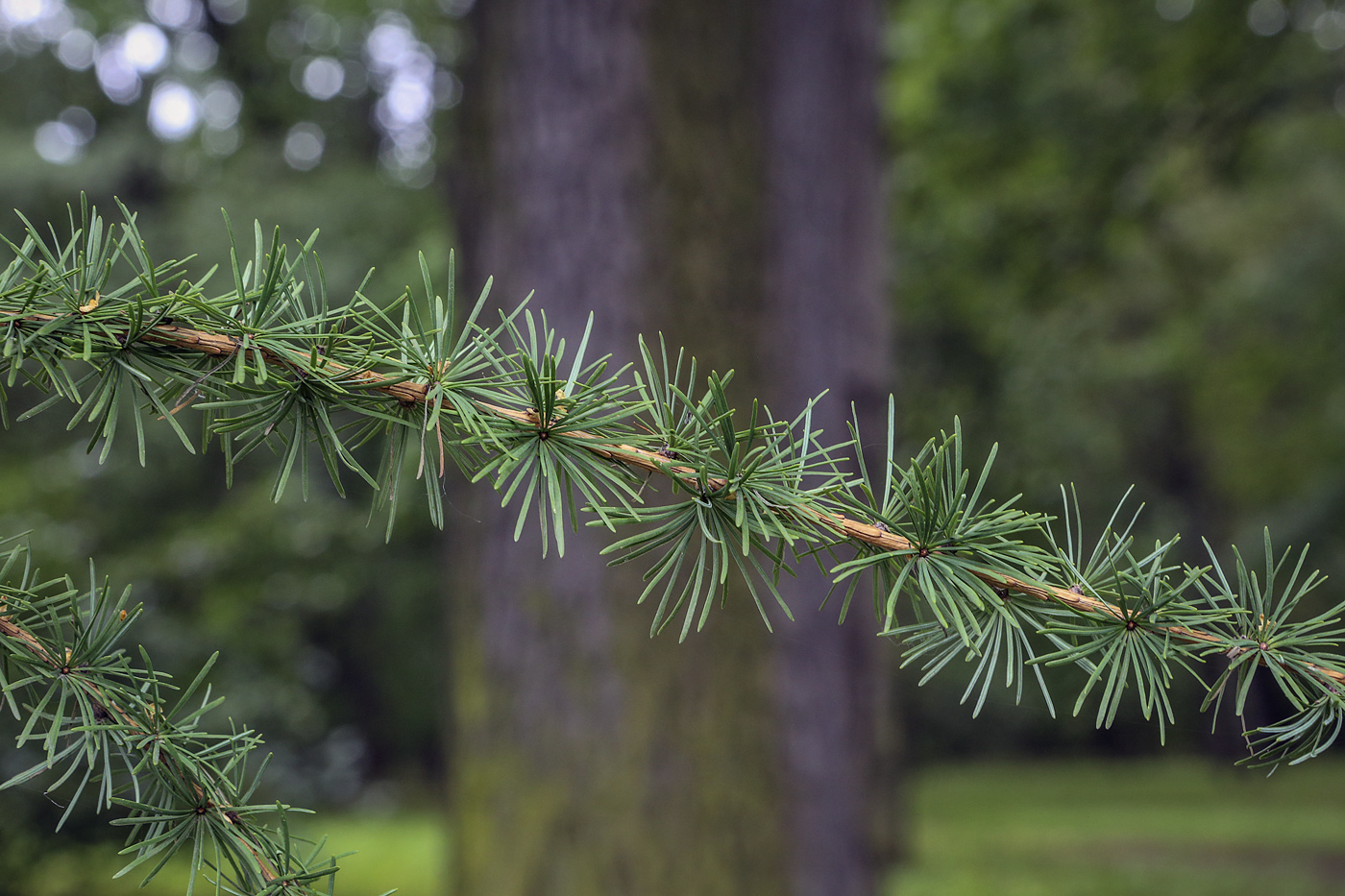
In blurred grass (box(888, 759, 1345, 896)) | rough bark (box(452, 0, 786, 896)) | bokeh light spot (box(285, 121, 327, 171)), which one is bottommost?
blurred grass (box(888, 759, 1345, 896))

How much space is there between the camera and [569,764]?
2582 millimetres

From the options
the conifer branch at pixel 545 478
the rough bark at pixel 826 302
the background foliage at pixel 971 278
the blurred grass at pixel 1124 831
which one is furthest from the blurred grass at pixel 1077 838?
the conifer branch at pixel 545 478

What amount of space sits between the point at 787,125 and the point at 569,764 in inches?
108

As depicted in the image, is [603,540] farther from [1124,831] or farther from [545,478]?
[1124,831]

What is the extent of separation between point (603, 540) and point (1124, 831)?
9.15 m

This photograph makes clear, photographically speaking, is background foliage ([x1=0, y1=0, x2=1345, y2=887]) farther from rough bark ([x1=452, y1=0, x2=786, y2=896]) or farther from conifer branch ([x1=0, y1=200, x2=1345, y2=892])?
conifer branch ([x1=0, y1=200, x2=1345, y2=892])

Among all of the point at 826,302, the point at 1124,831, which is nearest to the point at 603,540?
the point at 826,302

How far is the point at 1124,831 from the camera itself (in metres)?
9.93

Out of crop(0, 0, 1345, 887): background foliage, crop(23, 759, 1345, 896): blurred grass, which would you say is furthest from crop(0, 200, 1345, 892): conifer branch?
crop(23, 759, 1345, 896): blurred grass

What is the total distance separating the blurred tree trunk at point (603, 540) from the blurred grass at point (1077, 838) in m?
1.94

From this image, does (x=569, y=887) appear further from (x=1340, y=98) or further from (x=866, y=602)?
(x=1340, y=98)

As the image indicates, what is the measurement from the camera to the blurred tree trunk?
2.58 meters

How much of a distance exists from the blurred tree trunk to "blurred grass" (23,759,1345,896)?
1.94 m

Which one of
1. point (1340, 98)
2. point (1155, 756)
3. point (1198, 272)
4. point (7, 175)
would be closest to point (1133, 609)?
point (1340, 98)
